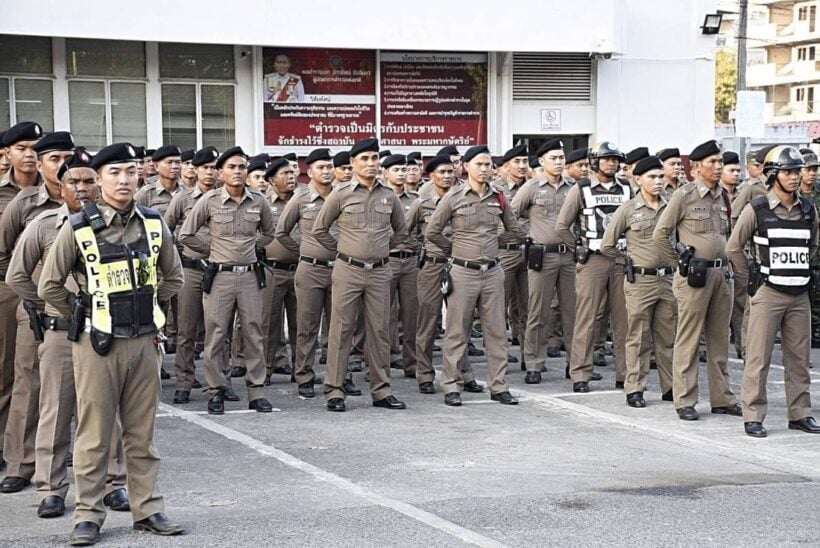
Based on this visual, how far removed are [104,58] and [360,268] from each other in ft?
36.7

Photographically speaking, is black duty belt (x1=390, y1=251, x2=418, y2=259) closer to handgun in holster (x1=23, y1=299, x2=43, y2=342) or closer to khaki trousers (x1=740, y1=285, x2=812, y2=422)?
khaki trousers (x1=740, y1=285, x2=812, y2=422)

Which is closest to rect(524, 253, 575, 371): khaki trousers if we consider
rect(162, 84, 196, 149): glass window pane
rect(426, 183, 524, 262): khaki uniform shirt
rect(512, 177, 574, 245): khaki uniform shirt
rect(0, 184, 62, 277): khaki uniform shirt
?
rect(512, 177, 574, 245): khaki uniform shirt

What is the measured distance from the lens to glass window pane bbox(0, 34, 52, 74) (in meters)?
20.8

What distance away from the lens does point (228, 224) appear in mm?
11562

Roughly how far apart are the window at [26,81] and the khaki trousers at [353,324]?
10.7 m

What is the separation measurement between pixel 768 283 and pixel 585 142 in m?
14.0

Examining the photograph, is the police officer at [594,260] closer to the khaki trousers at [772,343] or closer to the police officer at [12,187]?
the khaki trousers at [772,343]

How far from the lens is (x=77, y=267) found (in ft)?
23.8

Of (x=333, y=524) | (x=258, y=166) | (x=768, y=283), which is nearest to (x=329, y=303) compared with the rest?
(x=258, y=166)

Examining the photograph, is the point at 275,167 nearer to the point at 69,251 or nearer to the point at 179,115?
the point at 69,251

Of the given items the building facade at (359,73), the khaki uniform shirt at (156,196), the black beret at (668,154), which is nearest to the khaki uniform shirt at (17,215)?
the khaki uniform shirt at (156,196)

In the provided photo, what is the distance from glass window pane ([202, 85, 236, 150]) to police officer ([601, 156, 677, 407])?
11.2 metres

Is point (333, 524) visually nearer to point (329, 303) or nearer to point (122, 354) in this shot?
point (122, 354)

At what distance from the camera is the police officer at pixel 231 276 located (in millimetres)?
11430
